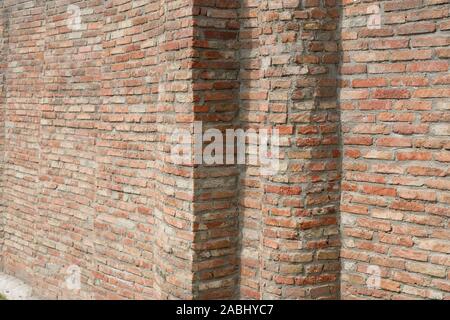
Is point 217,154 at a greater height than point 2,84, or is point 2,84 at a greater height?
point 2,84

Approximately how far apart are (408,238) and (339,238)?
1.63ft

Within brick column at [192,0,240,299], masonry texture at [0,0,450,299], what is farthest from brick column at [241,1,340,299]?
brick column at [192,0,240,299]

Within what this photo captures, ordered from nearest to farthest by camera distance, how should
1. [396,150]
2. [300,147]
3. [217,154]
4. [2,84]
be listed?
1. [396,150]
2. [300,147]
3. [217,154]
4. [2,84]

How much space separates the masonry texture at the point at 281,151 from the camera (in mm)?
3268

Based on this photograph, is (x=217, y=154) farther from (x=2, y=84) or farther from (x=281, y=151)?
(x=2, y=84)

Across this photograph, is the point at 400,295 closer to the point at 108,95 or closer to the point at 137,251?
the point at 137,251

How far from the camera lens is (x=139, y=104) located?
14.7 feet

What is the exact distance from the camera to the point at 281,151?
3551 mm

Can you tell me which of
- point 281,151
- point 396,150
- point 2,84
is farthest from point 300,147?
point 2,84

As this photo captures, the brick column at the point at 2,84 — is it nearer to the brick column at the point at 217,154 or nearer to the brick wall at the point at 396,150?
the brick column at the point at 217,154

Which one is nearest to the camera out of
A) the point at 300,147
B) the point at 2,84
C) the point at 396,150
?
the point at 396,150

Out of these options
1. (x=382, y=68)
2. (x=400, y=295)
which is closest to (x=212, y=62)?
(x=382, y=68)

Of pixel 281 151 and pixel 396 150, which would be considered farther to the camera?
pixel 281 151

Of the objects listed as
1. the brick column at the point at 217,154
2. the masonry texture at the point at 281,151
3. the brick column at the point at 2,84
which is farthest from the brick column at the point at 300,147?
the brick column at the point at 2,84
